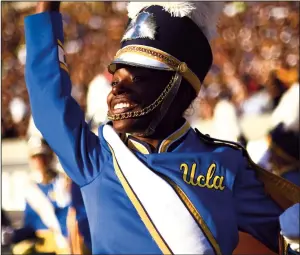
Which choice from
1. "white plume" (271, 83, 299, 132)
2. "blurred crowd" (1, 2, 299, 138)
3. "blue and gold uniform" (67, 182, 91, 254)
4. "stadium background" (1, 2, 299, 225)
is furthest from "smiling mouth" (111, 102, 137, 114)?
"blurred crowd" (1, 2, 299, 138)

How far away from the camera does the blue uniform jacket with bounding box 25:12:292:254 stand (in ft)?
5.86

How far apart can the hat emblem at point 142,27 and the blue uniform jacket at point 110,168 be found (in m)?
0.20

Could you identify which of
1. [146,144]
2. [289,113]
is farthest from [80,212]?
[289,113]

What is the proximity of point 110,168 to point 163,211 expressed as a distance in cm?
18

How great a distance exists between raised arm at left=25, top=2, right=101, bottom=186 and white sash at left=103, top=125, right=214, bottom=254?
0.32 feet

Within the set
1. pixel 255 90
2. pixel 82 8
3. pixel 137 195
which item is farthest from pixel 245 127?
pixel 137 195

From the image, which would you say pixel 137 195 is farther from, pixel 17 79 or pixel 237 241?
pixel 17 79

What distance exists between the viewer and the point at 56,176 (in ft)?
12.7

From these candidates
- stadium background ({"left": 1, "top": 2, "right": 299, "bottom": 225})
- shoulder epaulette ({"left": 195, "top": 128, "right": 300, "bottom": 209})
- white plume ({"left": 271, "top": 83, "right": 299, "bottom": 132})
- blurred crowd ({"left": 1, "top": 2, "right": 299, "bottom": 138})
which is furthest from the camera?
blurred crowd ({"left": 1, "top": 2, "right": 299, "bottom": 138})

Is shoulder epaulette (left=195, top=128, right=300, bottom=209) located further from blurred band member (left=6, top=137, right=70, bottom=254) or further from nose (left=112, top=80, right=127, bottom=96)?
blurred band member (left=6, top=137, right=70, bottom=254)

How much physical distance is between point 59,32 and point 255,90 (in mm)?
3819

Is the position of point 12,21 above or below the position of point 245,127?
above

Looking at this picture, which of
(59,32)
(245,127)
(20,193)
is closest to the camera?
(59,32)

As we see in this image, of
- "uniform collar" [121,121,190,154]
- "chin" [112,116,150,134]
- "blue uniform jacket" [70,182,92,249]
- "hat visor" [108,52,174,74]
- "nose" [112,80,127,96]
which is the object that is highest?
"hat visor" [108,52,174,74]
